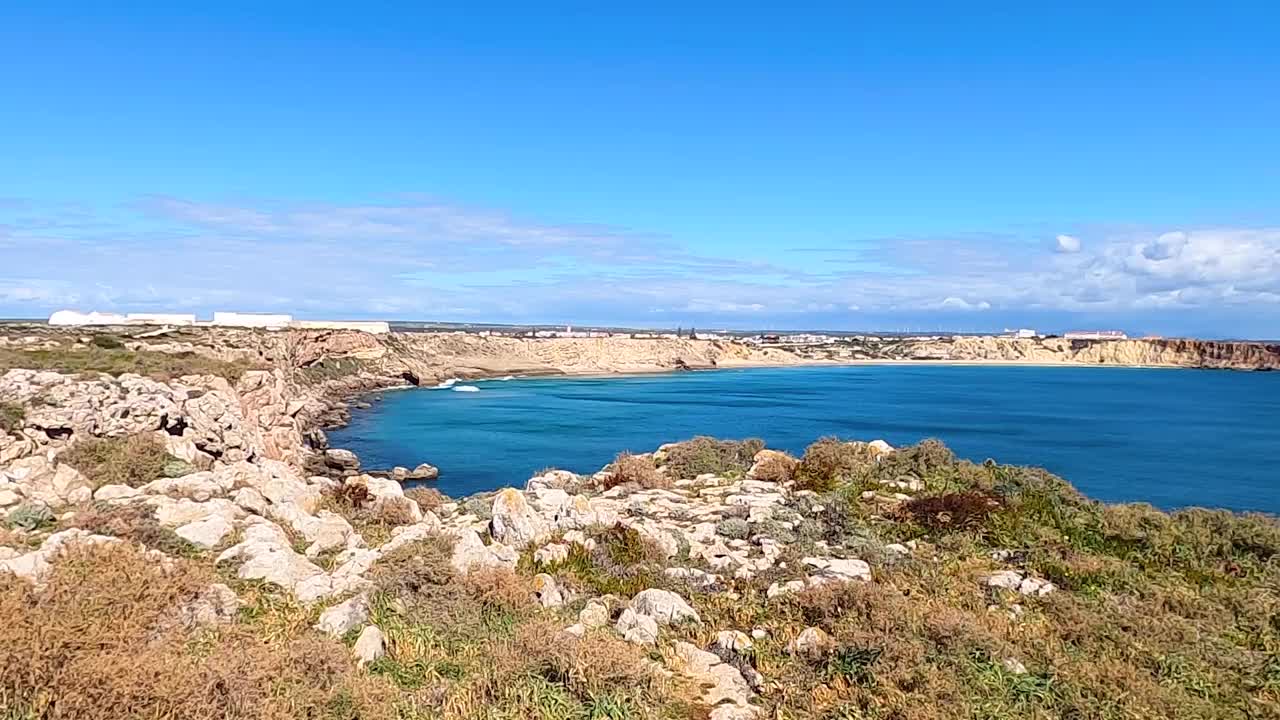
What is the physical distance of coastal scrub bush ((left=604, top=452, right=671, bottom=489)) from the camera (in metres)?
17.8

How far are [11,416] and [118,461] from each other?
5.11 m

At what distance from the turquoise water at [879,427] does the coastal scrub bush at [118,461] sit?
18.8 m

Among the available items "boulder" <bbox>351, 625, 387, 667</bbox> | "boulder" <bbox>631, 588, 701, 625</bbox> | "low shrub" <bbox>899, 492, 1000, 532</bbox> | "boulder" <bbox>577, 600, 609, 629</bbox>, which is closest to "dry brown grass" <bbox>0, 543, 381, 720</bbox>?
"boulder" <bbox>351, 625, 387, 667</bbox>

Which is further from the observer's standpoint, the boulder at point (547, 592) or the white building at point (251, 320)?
the white building at point (251, 320)

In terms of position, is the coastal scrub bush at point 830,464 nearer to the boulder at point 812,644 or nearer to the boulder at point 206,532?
the boulder at point 812,644

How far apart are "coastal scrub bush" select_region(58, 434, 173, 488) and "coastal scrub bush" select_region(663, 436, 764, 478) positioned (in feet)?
35.2

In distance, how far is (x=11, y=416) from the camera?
Result: 55.8ft

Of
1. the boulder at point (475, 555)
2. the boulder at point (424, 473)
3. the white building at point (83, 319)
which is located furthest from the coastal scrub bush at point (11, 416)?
the white building at point (83, 319)

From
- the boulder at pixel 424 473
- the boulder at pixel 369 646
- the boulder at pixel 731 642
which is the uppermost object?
the boulder at pixel 369 646

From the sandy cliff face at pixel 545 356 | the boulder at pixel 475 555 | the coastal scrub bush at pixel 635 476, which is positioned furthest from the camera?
the sandy cliff face at pixel 545 356

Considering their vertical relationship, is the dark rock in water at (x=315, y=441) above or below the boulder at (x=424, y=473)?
A: above

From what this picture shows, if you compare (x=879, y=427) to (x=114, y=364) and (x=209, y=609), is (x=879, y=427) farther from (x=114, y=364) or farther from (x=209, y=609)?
(x=209, y=609)

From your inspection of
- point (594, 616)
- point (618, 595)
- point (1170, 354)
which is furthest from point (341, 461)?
point (1170, 354)

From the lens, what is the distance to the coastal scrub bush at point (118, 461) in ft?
44.6
